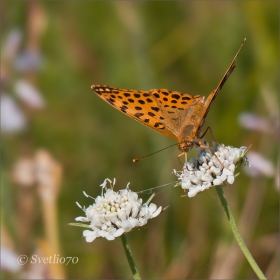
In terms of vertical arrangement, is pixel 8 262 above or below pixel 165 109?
below

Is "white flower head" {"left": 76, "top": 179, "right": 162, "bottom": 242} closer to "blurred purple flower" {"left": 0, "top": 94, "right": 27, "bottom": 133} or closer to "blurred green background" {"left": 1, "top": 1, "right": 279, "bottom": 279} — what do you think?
"blurred green background" {"left": 1, "top": 1, "right": 279, "bottom": 279}

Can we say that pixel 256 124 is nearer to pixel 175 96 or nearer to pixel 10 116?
pixel 175 96

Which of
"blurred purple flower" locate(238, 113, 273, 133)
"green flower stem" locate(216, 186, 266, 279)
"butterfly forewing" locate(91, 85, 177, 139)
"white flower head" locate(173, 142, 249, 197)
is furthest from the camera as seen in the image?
"blurred purple flower" locate(238, 113, 273, 133)

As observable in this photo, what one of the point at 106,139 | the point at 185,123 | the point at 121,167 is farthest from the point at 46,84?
the point at 185,123

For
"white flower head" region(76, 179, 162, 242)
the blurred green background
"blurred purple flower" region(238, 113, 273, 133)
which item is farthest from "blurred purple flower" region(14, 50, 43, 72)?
"white flower head" region(76, 179, 162, 242)

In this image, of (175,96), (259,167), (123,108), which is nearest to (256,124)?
(259,167)

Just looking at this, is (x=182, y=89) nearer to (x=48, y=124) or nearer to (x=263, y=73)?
(x=263, y=73)
